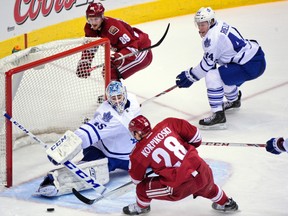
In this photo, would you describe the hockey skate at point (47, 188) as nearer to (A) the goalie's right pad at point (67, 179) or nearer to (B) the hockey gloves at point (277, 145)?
(A) the goalie's right pad at point (67, 179)

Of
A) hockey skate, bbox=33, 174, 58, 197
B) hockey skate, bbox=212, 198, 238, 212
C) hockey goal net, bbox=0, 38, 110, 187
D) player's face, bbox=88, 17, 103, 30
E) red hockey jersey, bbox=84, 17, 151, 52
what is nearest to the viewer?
hockey skate, bbox=212, 198, 238, 212

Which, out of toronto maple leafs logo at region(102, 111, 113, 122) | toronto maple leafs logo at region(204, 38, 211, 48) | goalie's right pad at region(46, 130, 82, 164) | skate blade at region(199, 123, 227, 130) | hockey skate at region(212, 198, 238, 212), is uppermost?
toronto maple leafs logo at region(204, 38, 211, 48)

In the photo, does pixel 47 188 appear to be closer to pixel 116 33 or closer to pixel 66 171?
pixel 66 171

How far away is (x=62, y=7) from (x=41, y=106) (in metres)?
1.66

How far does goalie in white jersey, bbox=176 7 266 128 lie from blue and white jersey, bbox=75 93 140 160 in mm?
1003

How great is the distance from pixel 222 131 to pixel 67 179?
1.46m

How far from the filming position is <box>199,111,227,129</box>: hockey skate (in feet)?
20.6

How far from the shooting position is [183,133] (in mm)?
4758

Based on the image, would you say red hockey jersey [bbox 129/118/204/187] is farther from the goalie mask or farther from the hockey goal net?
the hockey goal net

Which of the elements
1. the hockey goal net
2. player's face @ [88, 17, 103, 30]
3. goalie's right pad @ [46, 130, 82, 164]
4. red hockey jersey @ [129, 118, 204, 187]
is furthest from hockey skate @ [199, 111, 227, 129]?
red hockey jersey @ [129, 118, 204, 187]

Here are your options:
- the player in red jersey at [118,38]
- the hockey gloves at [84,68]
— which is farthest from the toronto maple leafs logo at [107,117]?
the player in red jersey at [118,38]

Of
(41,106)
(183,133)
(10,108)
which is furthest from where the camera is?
(41,106)

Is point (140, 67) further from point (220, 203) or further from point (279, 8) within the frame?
point (279, 8)

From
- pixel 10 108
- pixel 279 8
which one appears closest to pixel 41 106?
pixel 10 108
